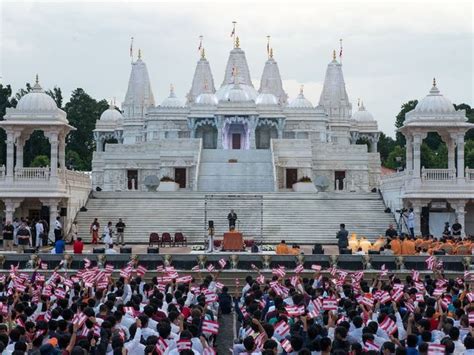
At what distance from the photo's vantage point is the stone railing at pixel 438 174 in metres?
40.1

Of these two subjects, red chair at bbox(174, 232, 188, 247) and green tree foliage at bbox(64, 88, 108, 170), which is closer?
red chair at bbox(174, 232, 188, 247)

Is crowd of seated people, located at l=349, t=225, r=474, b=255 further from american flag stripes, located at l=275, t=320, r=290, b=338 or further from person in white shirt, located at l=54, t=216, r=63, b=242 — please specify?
american flag stripes, located at l=275, t=320, r=290, b=338

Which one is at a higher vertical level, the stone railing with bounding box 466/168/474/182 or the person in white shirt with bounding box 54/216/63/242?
the stone railing with bounding box 466/168/474/182

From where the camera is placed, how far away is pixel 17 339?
1120 centimetres

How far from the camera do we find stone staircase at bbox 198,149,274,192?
170ft

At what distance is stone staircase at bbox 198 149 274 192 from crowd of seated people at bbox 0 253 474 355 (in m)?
33.5

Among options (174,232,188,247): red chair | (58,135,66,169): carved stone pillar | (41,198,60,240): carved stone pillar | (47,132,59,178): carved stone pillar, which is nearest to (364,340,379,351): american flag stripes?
(174,232,188,247): red chair

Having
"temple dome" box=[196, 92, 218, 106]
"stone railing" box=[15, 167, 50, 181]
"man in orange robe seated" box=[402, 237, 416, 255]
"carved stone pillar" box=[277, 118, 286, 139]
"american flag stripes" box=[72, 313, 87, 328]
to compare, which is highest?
"temple dome" box=[196, 92, 218, 106]

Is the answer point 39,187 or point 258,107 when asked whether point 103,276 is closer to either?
point 39,187

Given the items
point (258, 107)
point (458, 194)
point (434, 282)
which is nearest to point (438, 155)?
point (258, 107)

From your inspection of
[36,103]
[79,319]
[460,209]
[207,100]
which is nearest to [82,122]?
[207,100]

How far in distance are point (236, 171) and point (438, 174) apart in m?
16.5

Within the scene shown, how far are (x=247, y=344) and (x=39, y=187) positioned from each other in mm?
29243

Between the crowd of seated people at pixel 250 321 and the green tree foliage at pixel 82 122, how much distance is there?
6684 cm
